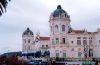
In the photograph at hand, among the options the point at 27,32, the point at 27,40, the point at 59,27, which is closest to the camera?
the point at 59,27

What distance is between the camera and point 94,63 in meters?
77.8

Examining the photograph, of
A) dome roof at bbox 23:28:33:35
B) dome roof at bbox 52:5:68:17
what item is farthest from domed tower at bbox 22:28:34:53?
dome roof at bbox 52:5:68:17

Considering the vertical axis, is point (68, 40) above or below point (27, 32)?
below

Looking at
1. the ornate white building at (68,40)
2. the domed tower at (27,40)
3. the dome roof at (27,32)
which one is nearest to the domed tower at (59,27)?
the ornate white building at (68,40)

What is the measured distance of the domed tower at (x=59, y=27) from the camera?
300 feet

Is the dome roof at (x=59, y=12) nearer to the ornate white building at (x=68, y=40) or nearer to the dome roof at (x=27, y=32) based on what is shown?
the ornate white building at (x=68, y=40)

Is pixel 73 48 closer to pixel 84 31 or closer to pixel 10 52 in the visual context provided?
pixel 84 31

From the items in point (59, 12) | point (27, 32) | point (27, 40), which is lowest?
point (27, 40)

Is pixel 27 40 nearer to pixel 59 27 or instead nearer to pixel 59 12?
pixel 59 27

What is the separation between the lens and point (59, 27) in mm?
92438

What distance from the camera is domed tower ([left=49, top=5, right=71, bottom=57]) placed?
91.6 meters

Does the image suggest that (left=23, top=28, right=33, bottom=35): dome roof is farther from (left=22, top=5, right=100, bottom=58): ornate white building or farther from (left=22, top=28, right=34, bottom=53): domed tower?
(left=22, top=5, right=100, bottom=58): ornate white building

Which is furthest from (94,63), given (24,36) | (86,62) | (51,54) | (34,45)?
(24,36)

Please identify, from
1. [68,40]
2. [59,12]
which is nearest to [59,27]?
[59,12]
